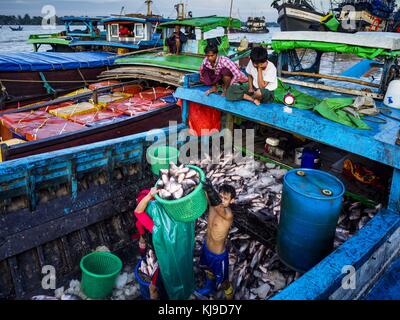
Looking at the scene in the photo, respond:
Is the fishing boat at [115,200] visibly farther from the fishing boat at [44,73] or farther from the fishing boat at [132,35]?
the fishing boat at [132,35]

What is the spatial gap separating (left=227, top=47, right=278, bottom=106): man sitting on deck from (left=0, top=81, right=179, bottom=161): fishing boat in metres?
3.68

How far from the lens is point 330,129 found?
13.9ft

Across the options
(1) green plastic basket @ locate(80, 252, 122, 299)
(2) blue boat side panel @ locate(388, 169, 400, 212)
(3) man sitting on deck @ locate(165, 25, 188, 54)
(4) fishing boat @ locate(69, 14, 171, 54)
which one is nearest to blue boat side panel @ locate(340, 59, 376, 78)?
(3) man sitting on deck @ locate(165, 25, 188, 54)

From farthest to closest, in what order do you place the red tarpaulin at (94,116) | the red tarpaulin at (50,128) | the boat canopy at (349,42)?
the red tarpaulin at (94,116)
the red tarpaulin at (50,128)
the boat canopy at (349,42)

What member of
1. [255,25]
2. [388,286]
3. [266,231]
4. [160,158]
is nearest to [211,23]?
[160,158]

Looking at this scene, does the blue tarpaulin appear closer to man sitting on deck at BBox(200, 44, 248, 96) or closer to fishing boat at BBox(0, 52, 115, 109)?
fishing boat at BBox(0, 52, 115, 109)

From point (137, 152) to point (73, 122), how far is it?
356 centimetres

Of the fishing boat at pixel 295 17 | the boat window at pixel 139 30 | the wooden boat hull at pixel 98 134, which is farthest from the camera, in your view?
the fishing boat at pixel 295 17

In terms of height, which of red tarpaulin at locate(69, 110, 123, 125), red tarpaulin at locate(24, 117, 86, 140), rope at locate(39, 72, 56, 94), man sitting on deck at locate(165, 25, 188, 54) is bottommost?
red tarpaulin at locate(24, 117, 86, 140)

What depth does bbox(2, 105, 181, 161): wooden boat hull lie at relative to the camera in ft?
21.1

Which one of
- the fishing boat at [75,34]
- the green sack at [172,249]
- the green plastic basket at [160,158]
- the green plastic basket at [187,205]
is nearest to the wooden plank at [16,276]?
the green sack at [172,249]

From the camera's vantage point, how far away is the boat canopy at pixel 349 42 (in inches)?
196

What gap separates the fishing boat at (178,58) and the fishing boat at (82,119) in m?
0.72

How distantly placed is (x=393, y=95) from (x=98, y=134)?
20.5 ft
